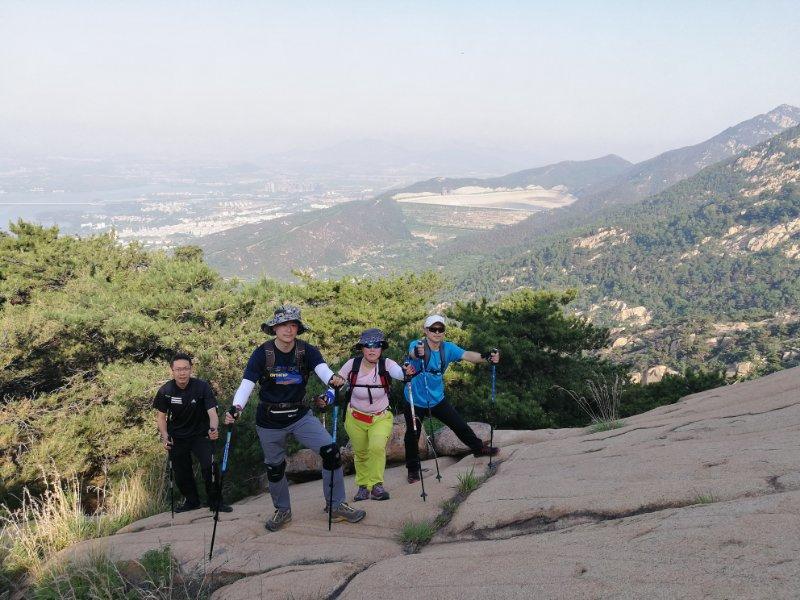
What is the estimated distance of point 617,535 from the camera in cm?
317

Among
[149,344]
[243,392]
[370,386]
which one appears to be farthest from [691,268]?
[243,392]

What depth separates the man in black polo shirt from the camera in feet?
19.3

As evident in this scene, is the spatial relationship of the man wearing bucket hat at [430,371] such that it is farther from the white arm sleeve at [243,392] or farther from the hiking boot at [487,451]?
the white arm sleeve at [243,392]

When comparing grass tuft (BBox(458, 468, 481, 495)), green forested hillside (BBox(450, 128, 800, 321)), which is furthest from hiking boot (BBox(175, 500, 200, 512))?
green forested hillside (BBox(450, 128, 800, 321))

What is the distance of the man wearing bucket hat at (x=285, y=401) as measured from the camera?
15.7 ft

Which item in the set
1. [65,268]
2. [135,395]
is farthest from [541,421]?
[65,268]

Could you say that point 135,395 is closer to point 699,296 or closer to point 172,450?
point 172,450

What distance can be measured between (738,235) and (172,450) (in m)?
220

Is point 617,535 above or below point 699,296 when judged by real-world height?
above

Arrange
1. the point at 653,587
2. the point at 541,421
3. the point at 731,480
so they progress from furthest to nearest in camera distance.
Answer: the point at 541,421
the point at 731,480
the point at 653,587

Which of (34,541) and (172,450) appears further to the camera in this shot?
(172,450)

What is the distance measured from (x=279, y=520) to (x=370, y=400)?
140 cm

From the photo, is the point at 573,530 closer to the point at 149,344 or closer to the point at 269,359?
the point at 269,359

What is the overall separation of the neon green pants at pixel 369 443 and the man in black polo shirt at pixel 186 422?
1.63 m
